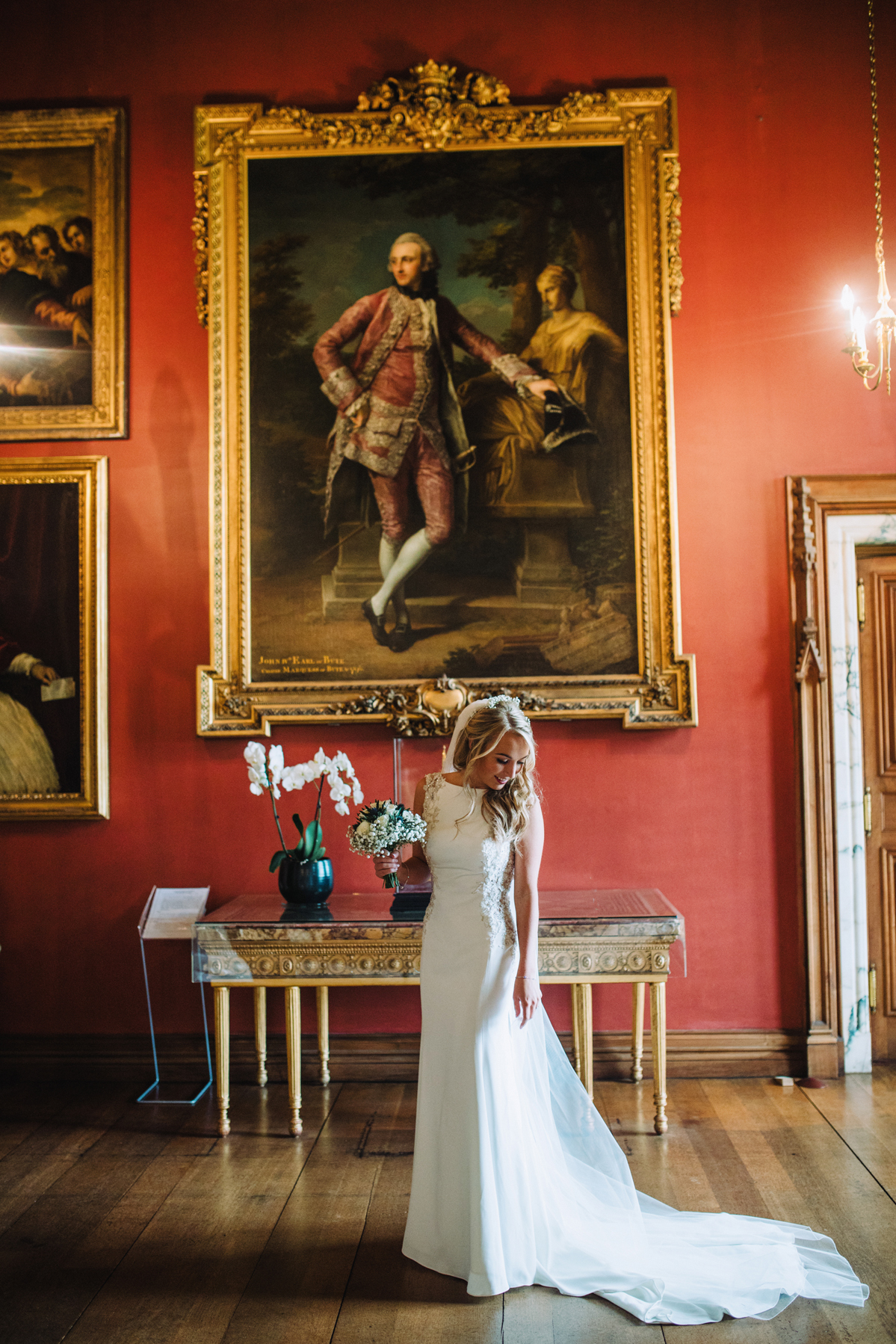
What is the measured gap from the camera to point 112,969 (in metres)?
5.58

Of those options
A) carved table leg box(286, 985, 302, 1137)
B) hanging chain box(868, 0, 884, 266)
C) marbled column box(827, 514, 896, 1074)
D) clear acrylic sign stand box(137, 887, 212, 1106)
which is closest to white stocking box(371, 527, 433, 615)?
clear acrylic sign stand box(137, 887, 212, 1106)

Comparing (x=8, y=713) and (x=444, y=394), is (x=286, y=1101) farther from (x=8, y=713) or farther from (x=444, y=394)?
(x=444, y=394)

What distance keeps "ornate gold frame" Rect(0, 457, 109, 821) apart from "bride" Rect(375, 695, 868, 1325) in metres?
2.62

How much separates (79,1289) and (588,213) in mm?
5354

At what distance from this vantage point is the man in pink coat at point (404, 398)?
5551mm

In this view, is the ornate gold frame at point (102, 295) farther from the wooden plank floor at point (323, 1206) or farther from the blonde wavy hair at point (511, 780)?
the wooden plank floor at point (323, 1206)

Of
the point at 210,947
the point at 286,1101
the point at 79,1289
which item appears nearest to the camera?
the point at 79,1289

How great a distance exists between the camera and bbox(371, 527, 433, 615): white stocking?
18.2 ft

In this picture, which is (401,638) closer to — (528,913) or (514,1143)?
(528,913)

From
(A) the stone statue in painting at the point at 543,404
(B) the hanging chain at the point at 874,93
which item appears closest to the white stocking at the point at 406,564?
(A) the stone statue in painting at the point at 543,404

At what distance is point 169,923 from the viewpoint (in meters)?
5.33

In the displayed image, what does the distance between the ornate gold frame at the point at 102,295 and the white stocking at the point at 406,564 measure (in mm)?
1652

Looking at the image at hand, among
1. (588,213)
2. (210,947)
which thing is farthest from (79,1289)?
(588,213)

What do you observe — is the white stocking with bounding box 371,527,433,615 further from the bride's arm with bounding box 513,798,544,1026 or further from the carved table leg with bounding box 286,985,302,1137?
the bride's arm with bounding box 513,798,544,1026
